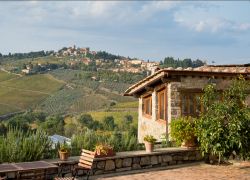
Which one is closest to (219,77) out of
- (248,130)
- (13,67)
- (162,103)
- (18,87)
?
(162,103)

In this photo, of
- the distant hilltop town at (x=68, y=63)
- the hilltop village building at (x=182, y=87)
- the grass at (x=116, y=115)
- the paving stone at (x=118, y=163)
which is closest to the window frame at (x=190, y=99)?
the hilltop village building at (x=182, y=87)

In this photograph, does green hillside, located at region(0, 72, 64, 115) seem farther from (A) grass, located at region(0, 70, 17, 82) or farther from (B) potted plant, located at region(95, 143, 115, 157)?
(B) potted plant, located at region(95, 143, 115, 157)

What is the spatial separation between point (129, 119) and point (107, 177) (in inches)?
1160

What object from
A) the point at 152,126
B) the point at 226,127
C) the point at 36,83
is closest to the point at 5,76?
the point at 36,83

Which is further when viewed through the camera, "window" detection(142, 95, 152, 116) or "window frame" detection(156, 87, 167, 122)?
"window" detection(142, 95, 152, 116)

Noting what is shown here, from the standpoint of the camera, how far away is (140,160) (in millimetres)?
10859

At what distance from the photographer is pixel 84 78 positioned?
70.1 metres

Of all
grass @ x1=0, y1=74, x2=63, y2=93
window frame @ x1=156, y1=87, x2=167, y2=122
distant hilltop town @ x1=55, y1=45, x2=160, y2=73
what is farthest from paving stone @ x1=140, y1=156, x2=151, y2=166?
distant hilltop town @ x1=55, y1=45, x2=160, y2=73

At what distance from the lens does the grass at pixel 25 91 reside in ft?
188

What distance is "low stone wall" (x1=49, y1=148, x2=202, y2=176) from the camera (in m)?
10.1

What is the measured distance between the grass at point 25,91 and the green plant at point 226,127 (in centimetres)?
4496

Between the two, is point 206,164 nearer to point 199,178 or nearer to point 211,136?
point 211,136

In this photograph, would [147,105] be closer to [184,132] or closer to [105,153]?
[184,132]

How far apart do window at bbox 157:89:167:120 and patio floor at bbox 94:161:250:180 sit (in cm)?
371
